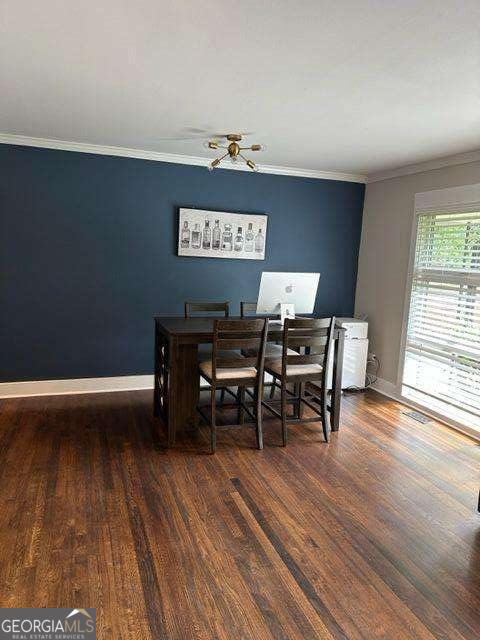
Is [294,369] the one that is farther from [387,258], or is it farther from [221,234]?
[387,258]

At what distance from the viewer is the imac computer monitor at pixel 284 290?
3725 millimetres

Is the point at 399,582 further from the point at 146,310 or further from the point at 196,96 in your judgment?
the point at 146,310

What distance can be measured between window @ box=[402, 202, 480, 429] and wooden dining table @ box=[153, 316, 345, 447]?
1.07 metres

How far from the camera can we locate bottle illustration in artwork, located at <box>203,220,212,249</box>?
4723 mm

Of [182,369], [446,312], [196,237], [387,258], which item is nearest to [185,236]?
[196,237]

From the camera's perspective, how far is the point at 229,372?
341 centimetres

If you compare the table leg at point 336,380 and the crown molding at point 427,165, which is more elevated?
the crown molding at point 427,165

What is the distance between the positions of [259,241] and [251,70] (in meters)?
2.65

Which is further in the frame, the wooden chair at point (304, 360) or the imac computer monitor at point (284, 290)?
the imac computer monitor at point (284, 290)

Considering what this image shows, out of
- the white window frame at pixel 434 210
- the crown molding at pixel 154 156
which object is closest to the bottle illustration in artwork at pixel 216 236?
the crown molding at pixel 154 156

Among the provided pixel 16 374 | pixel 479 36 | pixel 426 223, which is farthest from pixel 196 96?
pixel 16 374

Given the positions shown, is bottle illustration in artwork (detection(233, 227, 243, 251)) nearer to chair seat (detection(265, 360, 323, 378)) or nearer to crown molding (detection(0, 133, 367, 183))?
crown molding (detection(0, 133, 367, 183))

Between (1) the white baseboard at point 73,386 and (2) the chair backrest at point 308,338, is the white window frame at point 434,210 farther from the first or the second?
(1) the white baseboard at point 73,386

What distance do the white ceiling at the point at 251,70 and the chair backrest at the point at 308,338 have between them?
1.42 meters
